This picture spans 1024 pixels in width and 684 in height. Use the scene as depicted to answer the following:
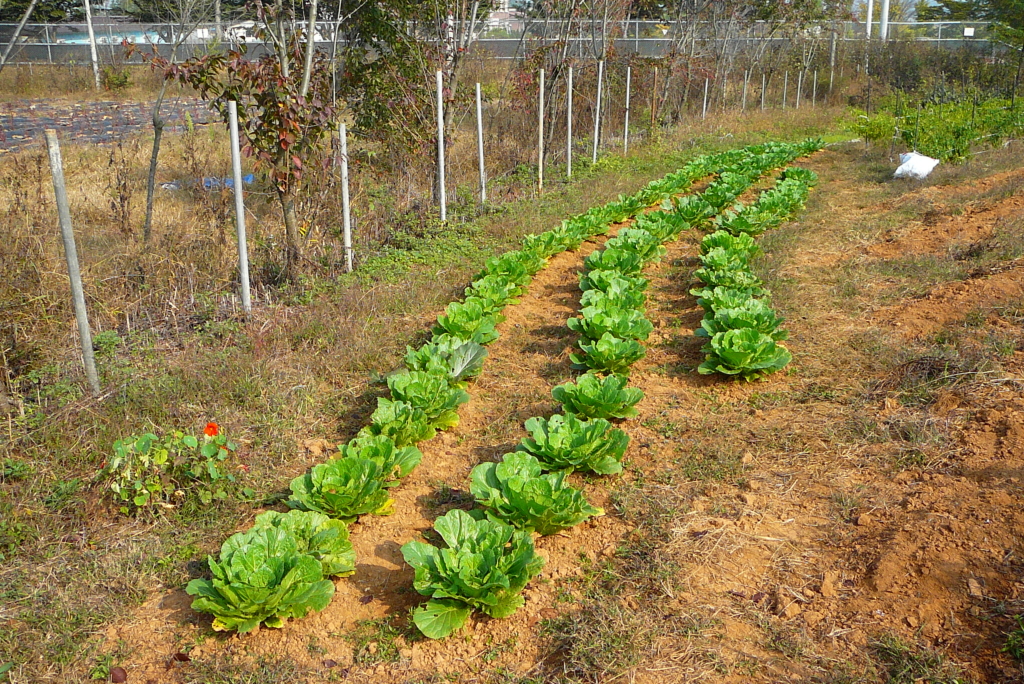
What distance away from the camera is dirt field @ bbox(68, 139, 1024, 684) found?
299 centimetres

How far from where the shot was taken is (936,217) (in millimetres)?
9086

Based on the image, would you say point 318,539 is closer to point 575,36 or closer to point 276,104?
point 276,104

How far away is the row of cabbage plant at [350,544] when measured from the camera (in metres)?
3.14

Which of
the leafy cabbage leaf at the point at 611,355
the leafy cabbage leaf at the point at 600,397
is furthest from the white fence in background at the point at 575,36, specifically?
the leafy cabbage leaf at the point at 600,397

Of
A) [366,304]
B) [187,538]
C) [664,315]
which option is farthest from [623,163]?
[187,538]

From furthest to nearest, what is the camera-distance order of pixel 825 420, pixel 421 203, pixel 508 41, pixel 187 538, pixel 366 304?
pixel 508 41 → pixel 421 203 → pixel 366 304 → pixel 825 420 → pixel 187 538

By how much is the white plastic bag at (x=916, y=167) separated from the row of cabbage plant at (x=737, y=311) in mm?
4055

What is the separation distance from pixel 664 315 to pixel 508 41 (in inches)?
976

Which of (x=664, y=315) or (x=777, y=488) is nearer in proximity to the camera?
(x=777, y=488)

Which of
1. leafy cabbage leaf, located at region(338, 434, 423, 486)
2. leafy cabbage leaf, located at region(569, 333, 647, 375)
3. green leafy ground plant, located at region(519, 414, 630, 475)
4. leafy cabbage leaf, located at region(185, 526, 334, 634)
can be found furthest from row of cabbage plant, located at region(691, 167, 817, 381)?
leafy cabbage leaf, located at region(185, 526, 334, 634)

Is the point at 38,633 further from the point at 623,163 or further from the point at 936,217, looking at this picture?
the point at 623,163

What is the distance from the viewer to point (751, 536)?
3.70 m

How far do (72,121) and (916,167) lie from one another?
13.5m

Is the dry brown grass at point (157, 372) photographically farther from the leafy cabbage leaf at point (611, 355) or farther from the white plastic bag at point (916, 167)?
the white plastic bag at point (916, 167)
